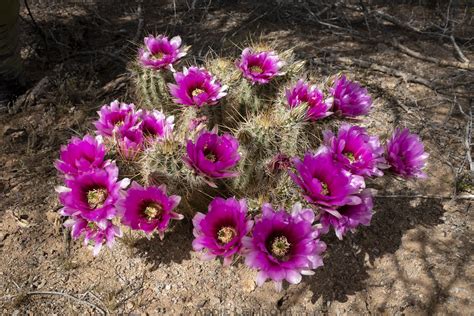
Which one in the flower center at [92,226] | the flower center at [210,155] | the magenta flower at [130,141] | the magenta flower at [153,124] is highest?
the flower center at [210,155]

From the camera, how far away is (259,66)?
2.15m

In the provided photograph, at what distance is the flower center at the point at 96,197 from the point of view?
1.67 metres

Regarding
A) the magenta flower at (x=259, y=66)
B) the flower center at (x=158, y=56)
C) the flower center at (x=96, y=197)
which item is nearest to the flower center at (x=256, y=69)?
the magenta flower at (x=259, y=66)

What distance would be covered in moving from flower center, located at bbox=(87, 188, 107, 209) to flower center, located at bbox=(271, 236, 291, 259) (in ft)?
2.19

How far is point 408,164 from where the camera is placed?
1.83 meters

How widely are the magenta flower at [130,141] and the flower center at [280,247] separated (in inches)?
A: 26.3

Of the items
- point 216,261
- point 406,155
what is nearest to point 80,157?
point 216,261

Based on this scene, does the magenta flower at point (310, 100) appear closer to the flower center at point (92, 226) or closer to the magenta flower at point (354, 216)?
the magenta flower at point (354, 216)

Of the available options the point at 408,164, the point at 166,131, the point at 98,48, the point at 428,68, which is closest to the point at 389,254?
the point at 408,164

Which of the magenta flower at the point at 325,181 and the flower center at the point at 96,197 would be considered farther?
the flower center at the point at 96,197

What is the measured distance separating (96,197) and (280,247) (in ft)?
2.37

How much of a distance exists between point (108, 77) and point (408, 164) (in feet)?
7.50

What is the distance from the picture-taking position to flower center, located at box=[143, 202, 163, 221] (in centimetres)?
171

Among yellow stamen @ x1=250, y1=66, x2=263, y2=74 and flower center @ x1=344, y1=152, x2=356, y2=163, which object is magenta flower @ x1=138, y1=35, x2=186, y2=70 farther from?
flower center @ x1=344, y1=152, x2=356, y2=163
